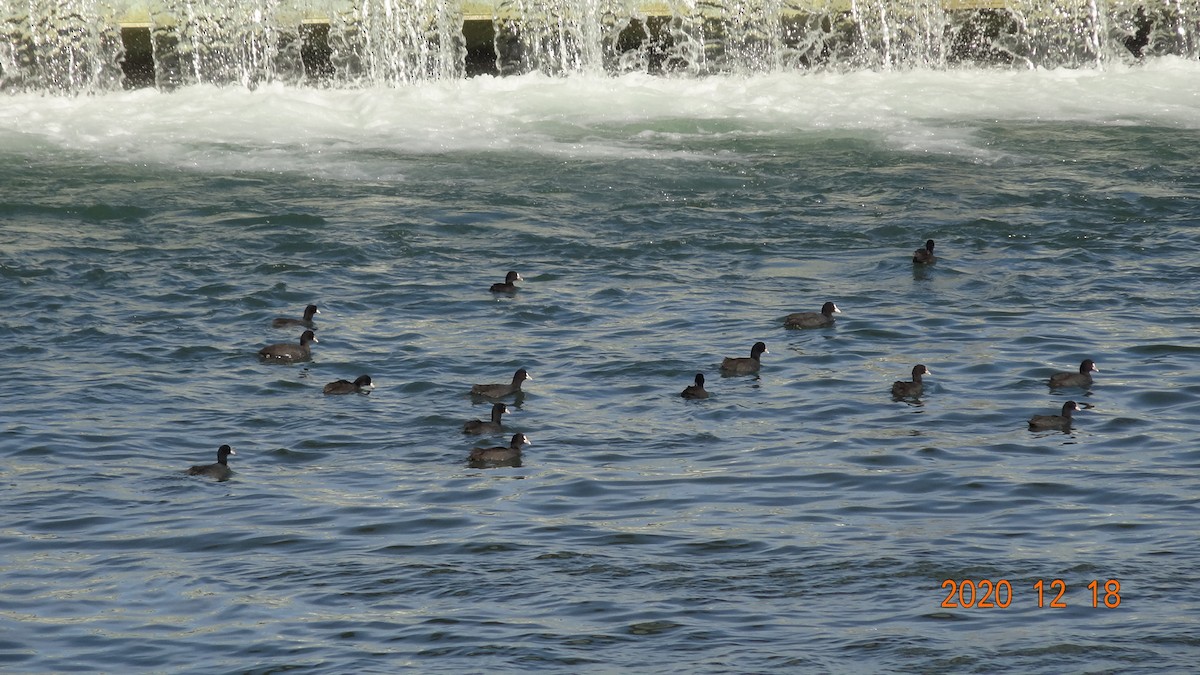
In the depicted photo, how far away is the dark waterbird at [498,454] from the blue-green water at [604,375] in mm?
151

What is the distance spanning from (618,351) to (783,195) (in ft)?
21.0

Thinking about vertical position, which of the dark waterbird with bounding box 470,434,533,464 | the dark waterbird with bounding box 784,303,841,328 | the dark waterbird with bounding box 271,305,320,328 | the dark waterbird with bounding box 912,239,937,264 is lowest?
the dark waterbird with bounding box 470,434,533,464

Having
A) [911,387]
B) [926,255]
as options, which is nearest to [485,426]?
[911,387]

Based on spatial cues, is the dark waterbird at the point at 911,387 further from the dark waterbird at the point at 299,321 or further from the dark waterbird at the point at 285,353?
the dark waterbird at the point at 299,321

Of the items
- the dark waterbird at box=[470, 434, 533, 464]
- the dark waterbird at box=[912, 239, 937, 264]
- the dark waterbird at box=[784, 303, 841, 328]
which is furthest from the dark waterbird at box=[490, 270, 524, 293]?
the dark waterbird at box=[470, 434, 533, 464]

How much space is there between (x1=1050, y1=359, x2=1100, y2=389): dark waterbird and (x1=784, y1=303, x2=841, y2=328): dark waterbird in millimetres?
2738

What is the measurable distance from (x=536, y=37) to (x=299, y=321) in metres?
13.0

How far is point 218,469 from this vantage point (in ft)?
42.0

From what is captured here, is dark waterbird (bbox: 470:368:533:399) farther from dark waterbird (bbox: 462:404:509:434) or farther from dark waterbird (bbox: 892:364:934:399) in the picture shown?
dark waterbird (bbox: 892:364:934:399)

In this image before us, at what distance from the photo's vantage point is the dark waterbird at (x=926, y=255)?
1884 centimetres

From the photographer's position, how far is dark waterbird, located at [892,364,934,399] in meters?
14.6

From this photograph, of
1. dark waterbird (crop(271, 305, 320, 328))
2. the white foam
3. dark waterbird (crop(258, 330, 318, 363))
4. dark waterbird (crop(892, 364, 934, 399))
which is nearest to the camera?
dark waterbird (crop(892, 364, 934, 399))

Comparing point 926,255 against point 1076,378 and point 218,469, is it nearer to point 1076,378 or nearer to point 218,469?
point 1076,378
